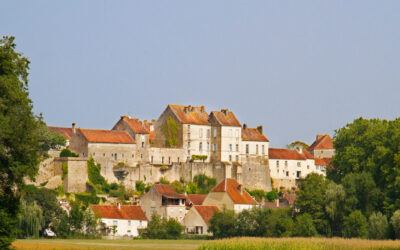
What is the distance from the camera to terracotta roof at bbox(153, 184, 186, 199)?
3438 inches

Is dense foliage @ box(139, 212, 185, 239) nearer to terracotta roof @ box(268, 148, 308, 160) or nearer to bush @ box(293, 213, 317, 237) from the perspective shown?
bush @ box(293, 213, 317, 237)

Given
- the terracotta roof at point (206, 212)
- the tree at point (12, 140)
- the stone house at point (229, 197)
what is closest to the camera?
the tree at point (12, 140)

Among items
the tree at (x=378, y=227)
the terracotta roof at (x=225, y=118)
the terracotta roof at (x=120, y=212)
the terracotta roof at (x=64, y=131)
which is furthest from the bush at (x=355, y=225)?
the terracotta roof at (x=64, y=131)

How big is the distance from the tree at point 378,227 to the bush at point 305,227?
483 centimetres

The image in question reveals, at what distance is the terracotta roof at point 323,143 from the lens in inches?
5113

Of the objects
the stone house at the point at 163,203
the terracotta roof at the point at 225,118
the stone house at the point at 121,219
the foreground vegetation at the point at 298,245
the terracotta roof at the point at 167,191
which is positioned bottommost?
the foreground vegetation at the point at 298,245

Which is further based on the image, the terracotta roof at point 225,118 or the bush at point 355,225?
the terracotta roof at point 225,118

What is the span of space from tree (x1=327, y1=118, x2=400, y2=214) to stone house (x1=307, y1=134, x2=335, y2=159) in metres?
49.9

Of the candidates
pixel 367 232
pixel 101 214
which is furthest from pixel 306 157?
pixel 367 232

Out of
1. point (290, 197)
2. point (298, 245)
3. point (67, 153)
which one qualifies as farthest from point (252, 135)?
point (298, 245)

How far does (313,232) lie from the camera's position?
6838 centimetres

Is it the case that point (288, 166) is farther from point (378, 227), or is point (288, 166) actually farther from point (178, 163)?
point (378, 227)

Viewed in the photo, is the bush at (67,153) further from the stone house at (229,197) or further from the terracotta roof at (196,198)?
the stone house at (229,197)

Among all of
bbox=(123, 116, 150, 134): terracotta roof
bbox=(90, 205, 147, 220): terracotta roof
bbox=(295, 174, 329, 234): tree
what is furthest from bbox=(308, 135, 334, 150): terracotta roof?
bbox=(295, 174, 329, 234): tree
